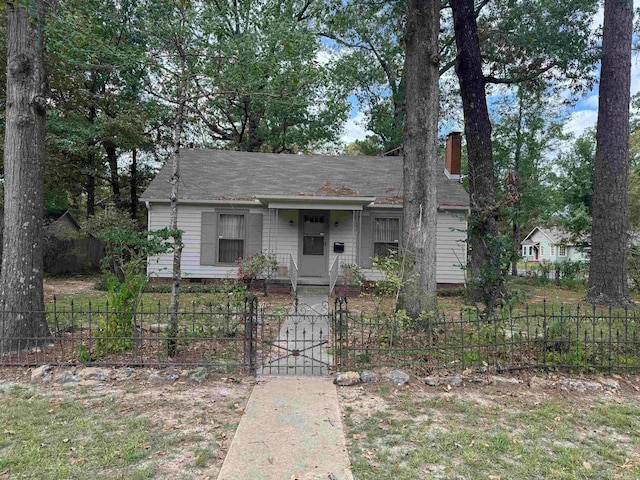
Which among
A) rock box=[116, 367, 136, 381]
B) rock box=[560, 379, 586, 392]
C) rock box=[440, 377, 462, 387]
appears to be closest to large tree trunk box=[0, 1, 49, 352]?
rock box=[116, 367, 136, 381]

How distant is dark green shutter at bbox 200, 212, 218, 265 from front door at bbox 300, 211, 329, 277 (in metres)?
2.82

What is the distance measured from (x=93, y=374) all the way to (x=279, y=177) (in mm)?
9820

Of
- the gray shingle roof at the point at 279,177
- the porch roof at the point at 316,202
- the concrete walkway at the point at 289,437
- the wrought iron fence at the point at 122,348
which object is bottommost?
the concrete walkway at the point at 289,437

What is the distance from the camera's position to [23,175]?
196 inches

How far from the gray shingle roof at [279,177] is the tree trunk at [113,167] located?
534 centimetres

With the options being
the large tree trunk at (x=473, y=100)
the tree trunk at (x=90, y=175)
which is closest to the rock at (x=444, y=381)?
the large tree trunk at (x=473, y=100)

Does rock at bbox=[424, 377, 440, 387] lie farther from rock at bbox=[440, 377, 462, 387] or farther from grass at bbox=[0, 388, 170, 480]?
grass at bbox=[0, 388, 170, 480]

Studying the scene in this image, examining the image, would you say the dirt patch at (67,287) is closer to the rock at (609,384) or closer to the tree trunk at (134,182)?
the tree trunk at (134,182)

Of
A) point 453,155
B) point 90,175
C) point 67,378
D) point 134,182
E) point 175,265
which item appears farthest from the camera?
point 134,182

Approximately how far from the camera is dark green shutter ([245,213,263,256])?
11.8 metres

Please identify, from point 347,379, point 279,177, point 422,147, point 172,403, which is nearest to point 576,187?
point 279,177

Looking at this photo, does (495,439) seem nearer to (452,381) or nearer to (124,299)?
(452,381)

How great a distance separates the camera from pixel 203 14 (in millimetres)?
5113

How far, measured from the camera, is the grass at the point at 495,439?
103 inches
